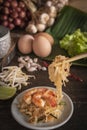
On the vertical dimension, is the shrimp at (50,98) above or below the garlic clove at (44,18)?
above

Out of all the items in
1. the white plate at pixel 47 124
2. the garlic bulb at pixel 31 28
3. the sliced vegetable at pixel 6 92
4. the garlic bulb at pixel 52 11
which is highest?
the garlic bulb at pixel 52 11

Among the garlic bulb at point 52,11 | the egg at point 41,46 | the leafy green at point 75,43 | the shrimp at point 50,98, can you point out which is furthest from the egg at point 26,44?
the shrimp at point 50,98

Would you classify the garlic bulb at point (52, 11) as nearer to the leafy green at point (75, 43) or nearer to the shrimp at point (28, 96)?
the leafy green at point (75, 43)

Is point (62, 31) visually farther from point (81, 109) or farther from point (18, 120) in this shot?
point (18, 120)

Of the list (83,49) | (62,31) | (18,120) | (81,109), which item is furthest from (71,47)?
(18,120)

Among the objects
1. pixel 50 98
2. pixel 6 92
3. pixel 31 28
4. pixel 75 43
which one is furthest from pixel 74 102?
pixel 31 28

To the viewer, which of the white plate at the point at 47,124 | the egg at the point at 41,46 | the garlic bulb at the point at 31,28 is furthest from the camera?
the garlic bulb at the point at 31,28
